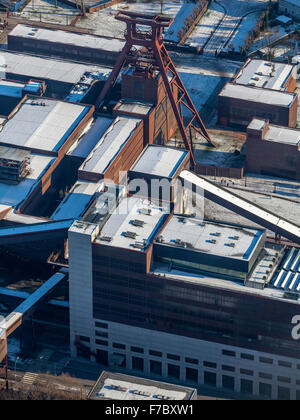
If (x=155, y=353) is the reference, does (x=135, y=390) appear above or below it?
above

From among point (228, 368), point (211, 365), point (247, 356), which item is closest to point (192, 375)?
point (211, 365)

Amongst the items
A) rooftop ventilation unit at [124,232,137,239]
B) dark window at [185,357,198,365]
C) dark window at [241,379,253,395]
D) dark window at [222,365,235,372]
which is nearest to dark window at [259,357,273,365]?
dark window at [241,379,253,395]

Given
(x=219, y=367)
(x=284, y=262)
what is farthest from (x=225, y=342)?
(x=284, y=262)

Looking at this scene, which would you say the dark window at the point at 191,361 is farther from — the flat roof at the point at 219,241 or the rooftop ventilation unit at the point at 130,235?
the rooftop ventilation unit at the point at 130,235

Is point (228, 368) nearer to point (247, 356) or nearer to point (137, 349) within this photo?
point (247, 356)

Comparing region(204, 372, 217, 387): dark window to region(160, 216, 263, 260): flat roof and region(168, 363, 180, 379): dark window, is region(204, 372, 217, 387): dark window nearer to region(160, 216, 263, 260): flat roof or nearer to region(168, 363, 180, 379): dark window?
region(168, 363, 180, 379): dark window

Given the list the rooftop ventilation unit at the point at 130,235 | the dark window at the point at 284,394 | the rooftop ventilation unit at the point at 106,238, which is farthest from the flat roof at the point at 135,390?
the rooftop ventilation unit at the point at 130,235
